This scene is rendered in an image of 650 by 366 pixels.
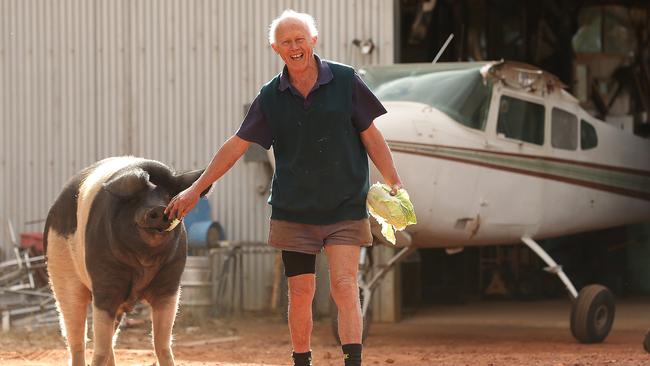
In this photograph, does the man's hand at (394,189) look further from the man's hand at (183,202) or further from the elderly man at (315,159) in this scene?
the man's hand at (183,202)

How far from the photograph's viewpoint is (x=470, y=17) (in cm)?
1908

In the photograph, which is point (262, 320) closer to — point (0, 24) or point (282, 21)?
point (0, 24)

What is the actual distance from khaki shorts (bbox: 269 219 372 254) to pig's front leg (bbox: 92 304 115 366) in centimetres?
114

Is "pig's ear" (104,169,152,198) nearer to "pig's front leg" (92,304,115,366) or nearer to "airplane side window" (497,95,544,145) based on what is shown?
"pig's front leg" (92,304,115,366)

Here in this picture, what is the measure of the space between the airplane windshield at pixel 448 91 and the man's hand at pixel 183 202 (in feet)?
20.2

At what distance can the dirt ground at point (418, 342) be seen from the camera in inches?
403

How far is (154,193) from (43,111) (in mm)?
9754

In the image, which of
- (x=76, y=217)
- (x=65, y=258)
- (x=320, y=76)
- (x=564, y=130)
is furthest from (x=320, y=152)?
(x=564, y=130)

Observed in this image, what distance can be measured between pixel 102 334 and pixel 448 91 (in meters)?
6.20

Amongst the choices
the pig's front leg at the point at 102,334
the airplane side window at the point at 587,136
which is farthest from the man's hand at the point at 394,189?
the airplane side window at the point at 587,136

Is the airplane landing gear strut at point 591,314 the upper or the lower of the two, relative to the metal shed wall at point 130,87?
lower

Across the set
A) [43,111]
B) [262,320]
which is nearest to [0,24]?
[43,111]

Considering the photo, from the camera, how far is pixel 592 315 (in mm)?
12000

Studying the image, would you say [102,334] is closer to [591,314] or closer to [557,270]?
[591,314]
